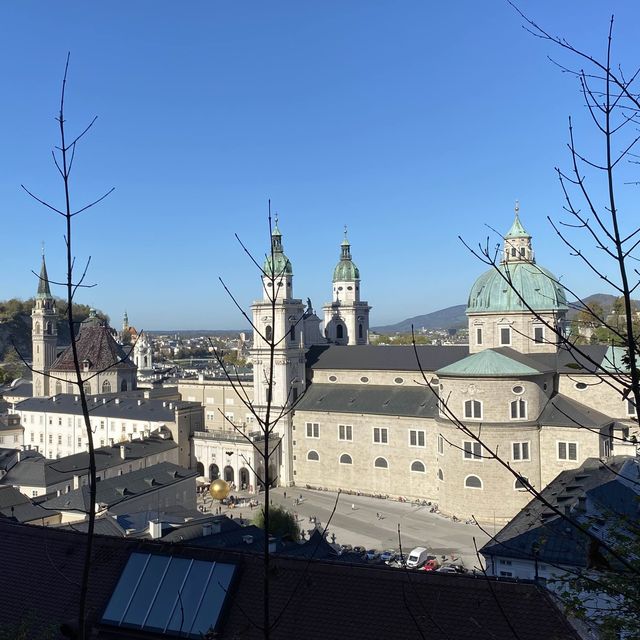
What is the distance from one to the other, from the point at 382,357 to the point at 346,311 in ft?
45.9

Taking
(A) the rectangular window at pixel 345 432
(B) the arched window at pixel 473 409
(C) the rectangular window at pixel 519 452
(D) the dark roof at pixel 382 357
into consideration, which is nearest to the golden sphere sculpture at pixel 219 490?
(A) the rectangular window at pixel 345 432

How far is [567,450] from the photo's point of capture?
1526 inches

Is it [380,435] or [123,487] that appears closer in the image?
[123,487]

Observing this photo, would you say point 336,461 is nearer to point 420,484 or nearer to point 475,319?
point 420,484

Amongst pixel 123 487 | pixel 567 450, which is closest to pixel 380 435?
pixel 567 450

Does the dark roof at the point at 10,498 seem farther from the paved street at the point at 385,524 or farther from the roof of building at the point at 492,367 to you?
the roof of building at the point at 492,367

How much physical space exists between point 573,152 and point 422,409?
40.6m

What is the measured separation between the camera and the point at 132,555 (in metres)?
13.7

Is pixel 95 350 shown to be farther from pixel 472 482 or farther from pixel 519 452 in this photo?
pixel 519 452

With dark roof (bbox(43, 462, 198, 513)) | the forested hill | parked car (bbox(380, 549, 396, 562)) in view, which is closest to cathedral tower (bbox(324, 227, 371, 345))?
dark roof (bbox(43, 462, 198, 513))

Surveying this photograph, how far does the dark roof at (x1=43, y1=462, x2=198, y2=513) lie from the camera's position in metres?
31.9

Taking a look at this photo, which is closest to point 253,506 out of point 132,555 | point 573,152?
point 132,555

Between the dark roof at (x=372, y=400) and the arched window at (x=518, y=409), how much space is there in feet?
18.5

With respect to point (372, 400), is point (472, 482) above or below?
below
